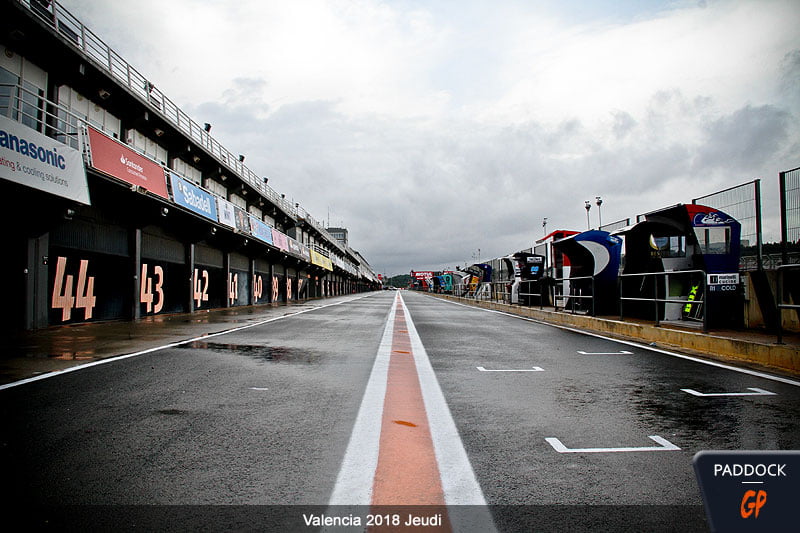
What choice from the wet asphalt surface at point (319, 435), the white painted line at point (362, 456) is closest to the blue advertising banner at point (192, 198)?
the wet asphalt surface at point (319, 435)

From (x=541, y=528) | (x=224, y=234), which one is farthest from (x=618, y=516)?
(x=224, y=234)

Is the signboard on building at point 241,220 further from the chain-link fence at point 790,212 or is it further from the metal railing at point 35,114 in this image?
the chain-link fence at point 790,212

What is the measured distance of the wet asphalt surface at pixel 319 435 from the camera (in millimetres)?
2699

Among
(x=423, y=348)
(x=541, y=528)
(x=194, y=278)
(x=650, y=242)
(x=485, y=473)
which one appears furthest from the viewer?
(x=194, y=278)

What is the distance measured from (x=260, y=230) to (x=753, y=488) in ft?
107

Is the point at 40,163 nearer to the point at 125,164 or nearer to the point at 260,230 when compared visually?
the point at 125,164

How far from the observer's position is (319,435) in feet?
12.9

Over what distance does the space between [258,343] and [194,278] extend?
663 inches

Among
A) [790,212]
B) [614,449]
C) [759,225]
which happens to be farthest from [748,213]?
[614,449]

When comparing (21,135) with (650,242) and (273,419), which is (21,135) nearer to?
(273,419)

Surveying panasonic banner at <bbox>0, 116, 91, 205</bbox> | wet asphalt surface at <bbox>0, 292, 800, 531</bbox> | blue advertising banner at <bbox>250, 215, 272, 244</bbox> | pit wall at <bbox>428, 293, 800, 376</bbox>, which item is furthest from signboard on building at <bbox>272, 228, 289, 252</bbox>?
wet asphalt surface at <bbox>0, 292, 800, 531</bbox>

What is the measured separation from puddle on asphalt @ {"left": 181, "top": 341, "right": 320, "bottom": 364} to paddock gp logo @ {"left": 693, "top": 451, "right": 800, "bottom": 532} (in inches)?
269

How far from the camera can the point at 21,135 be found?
10.8m

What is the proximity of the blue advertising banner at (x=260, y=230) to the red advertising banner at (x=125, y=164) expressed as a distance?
39.0 feet
